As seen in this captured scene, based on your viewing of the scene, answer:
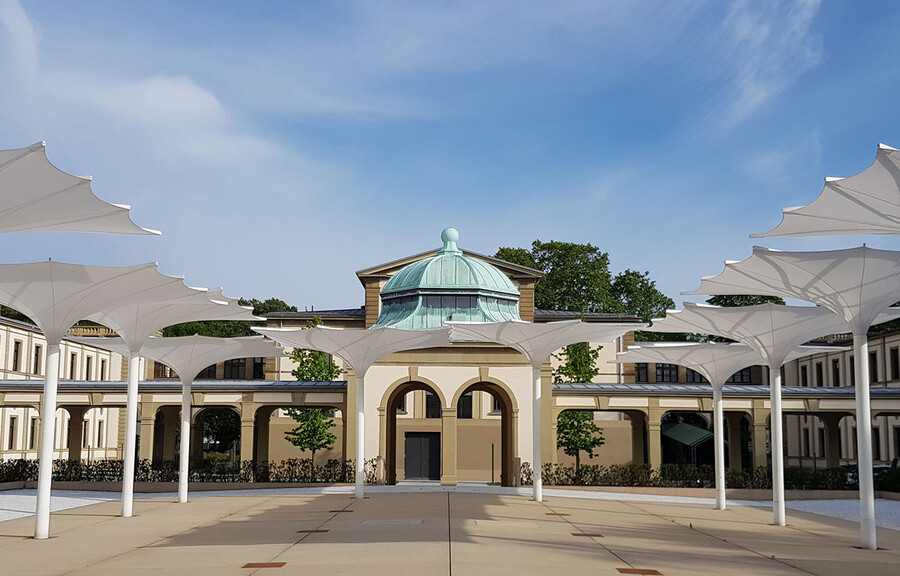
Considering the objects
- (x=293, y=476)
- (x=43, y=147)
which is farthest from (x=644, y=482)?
(x=43, y=147)

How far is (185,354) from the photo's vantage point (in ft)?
82.5

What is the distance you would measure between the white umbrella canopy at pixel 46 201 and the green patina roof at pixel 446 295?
20.5m

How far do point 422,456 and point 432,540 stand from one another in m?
31.6

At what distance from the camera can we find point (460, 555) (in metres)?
13.6

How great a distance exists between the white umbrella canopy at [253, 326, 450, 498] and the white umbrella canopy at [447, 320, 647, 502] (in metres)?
1.02

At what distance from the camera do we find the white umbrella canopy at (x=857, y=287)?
15.5 m

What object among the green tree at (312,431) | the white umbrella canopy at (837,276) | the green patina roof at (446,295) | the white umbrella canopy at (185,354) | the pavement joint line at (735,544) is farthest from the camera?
the green tree at (312,431)

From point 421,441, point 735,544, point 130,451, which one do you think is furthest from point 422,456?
point 735,544

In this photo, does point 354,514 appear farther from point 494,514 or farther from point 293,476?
point 293,476

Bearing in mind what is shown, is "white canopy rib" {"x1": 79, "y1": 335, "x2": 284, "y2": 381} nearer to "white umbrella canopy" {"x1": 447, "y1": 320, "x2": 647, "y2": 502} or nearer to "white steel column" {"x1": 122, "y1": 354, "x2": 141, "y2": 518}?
"white steel column" {"x1": 122, "y1": 354, "x2": 141, "y2": 518}

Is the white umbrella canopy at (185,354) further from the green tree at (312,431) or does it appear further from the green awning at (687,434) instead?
the green awning at (687,434)

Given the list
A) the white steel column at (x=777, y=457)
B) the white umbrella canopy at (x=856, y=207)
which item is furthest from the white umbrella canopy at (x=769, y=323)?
the white umbrella canopy at (x=856, y=207)

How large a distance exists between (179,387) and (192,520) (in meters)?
16.3

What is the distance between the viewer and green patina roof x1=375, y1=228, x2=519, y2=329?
3491cm
